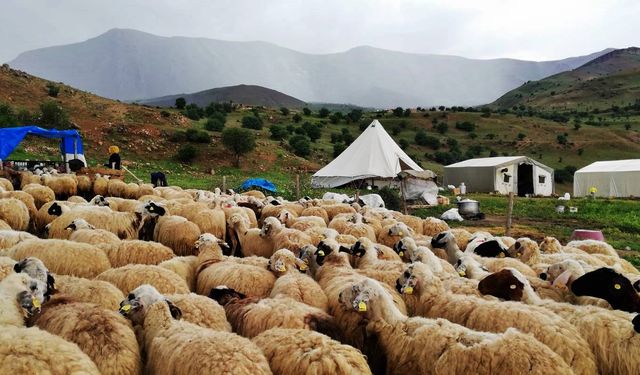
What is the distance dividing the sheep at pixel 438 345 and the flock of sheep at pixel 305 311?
0.04 feet

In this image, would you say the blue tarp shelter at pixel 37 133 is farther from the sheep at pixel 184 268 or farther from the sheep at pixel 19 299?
the sheep at pixel 19 299

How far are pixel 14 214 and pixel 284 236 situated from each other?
614 centimetres

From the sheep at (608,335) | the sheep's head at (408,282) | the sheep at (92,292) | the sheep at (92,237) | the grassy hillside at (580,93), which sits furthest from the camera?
the grassy hillside at (580,93)

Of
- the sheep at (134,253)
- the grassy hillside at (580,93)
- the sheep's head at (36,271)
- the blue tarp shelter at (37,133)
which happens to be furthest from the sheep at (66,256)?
the grassy hillside at (580,93)

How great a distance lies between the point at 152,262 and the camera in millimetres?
7758

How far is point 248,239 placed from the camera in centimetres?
1077

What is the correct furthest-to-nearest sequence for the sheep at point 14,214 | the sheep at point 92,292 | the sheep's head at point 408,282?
the sheep at point 14,214, the sheep's head at point 408,282, the sheep at point 92,292

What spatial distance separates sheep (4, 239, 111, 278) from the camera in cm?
687

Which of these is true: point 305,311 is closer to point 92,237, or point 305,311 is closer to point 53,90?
point 92,237

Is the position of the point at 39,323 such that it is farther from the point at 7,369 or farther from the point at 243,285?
the point at 243,285

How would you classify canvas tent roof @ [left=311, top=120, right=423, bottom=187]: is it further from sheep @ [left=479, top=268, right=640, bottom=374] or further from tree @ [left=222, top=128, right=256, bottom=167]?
sheep @ [left=479, top=268, right=640, bottom=374]

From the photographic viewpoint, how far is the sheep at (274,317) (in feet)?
16.8

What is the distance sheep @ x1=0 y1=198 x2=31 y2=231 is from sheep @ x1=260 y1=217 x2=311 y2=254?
17.8 feet

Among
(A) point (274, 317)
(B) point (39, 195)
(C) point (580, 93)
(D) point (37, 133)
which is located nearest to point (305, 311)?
(A) point (274, 317)
